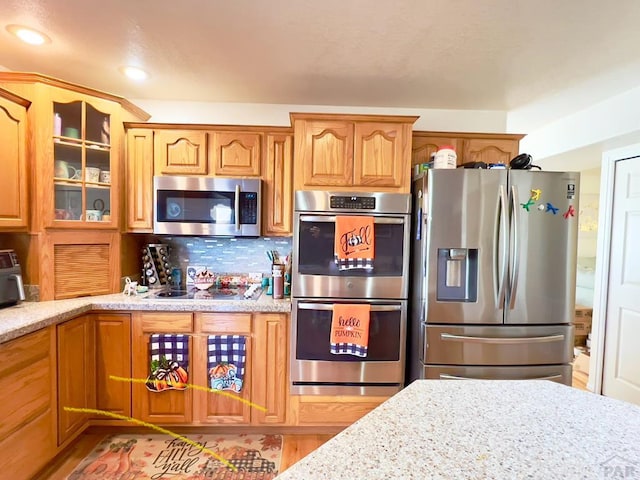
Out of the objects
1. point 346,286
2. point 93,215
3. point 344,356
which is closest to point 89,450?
point 93,215

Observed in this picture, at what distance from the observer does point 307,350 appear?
1960mm

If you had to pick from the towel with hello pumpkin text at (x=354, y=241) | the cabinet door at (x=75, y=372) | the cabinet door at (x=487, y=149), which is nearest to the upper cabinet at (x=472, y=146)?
the cabinet door at (x=487, y=149)

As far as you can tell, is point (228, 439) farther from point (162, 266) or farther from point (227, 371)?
point (162, 266)

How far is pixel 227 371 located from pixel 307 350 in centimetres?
53

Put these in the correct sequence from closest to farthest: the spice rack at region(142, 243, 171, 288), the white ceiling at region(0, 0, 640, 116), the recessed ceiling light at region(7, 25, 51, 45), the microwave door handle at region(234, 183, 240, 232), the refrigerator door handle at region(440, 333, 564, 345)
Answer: the white ceiling at region(0, 0, 640, 116)
the recessed ceiling light at region(7, 25, 51, 45)
the refrigerator door handle at region(440, 333, 564, 345)
the microwave door handle at region(234, 183, 240, 232)
the spice rack at region(142, 243, 171, 288)

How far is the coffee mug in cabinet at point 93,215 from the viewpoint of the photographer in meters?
2.03

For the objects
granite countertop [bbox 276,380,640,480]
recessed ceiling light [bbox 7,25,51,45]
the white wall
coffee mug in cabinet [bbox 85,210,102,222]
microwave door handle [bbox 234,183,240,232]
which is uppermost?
recessed ceiling light [bbox 7,25,51,45]

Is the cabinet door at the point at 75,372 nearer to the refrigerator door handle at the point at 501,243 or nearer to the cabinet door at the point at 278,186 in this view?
the cabinet door at the point at 278,186

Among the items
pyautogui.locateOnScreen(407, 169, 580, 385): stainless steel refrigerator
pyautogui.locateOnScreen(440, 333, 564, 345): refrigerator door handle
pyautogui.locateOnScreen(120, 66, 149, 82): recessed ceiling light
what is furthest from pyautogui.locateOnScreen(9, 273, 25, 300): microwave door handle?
pyautogui.locateOnScreen(440, 333, 564, 345): refrigerator door handle

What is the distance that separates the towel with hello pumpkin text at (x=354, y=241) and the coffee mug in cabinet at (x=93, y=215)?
5.25ft

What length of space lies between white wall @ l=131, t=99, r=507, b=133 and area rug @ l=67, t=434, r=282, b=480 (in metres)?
2.29

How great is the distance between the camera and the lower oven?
6.37ft

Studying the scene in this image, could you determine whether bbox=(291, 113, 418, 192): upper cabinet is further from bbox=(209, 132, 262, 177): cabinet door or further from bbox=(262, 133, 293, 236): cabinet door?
bbox=(209, 132, 262, 177): cabinet door

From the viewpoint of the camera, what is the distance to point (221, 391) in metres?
1.99
